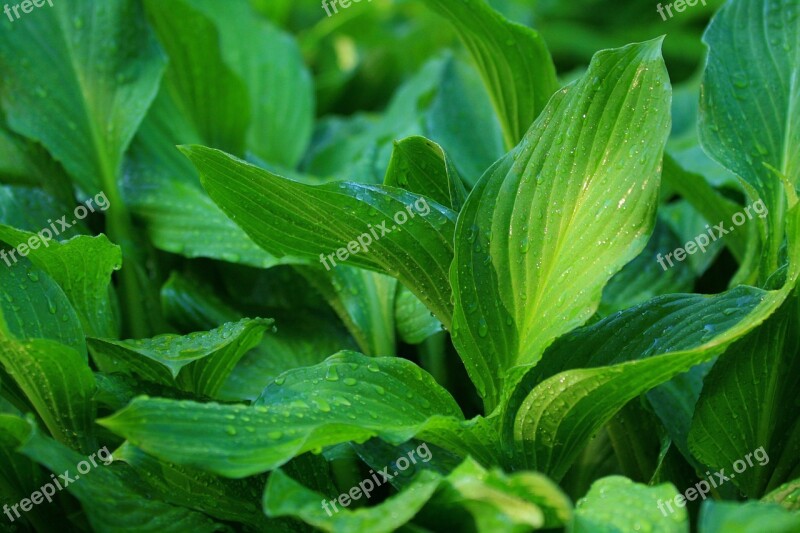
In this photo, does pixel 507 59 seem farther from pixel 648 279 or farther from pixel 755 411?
pixel 755 411

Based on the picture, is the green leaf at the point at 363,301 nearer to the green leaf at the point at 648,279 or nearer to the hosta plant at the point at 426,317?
the hosta plant at the point at 426,317

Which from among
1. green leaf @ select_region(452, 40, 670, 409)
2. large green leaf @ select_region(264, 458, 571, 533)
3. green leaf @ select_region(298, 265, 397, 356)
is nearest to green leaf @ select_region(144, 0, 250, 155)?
green leaf @ select_region(298, 265, 397, 356)

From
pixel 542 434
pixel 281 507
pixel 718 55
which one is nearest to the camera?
pixel 281 507

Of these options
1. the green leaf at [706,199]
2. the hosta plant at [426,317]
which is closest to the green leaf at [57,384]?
the hosta plant at [426,317]

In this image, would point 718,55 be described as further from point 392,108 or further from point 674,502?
point 392,108

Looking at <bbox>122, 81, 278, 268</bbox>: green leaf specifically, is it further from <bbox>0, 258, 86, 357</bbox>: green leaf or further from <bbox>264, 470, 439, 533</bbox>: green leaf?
<bbox>264, 470, 439, 533</bbox>: green leaf

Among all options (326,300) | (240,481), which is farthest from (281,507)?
(326,300)
